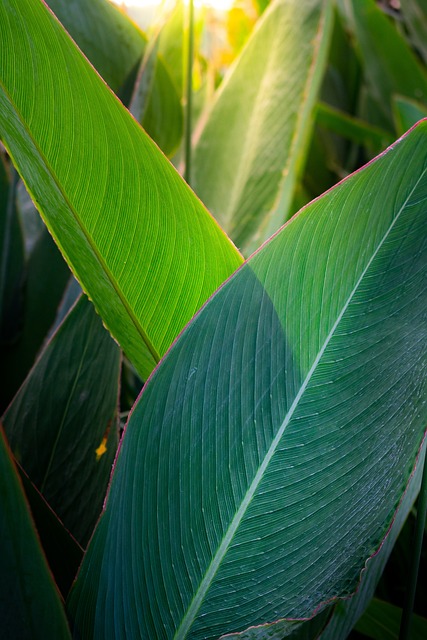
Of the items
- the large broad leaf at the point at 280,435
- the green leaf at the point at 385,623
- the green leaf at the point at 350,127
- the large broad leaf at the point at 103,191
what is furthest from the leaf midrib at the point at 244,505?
the green leaf at the point at 350,127

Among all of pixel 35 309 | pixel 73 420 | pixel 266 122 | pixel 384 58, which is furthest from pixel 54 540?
pixel 384 58

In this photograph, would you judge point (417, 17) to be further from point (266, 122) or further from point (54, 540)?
point (54, 540)

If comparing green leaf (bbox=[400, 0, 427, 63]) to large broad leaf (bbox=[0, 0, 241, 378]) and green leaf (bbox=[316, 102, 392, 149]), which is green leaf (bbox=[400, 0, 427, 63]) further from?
large broad leaf (bbox=[0, 0, 241, 378])

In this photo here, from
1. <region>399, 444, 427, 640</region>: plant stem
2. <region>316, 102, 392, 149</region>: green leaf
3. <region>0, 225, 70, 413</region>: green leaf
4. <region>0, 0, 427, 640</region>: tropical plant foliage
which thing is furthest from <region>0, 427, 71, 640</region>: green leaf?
<region>316, 102, 392, 149</region>: green leaf

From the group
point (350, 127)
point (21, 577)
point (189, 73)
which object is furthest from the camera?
point (350, 127)

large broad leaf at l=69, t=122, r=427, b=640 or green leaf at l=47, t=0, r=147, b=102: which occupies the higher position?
green leaf at l=47, t=0, r=147, b=102

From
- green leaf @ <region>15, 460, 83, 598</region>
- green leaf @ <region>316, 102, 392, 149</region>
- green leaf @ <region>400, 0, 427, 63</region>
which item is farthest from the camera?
green leaf @ <region>400, 0, 427, 63</region>
